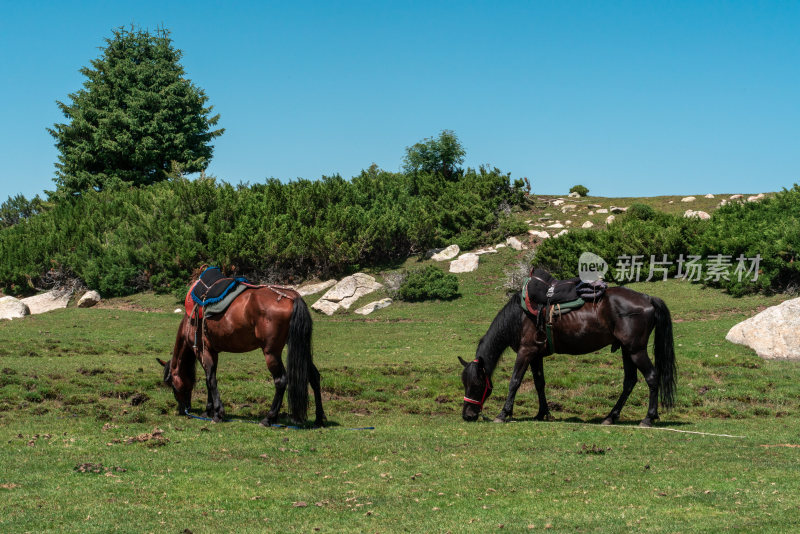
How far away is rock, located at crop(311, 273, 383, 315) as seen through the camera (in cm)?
3412

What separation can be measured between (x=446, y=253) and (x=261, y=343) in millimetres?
29568

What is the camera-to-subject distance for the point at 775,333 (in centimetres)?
2073

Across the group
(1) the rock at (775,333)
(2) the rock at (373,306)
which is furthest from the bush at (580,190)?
(1) the rock at (775,333)

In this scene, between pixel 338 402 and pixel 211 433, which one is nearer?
pixel 211 433

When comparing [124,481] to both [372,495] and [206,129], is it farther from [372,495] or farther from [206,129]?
[206,129]

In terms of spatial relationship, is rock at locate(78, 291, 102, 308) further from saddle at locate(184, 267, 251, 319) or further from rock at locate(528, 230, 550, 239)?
saddle at locate(184, 267, 251, 319)

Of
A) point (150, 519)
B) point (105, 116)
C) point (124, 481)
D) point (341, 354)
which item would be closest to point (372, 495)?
point (150, 519)

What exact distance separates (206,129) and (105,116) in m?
7.28

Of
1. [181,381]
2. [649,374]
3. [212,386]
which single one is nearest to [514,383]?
[649,374]

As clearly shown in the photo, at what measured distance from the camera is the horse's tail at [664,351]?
1278 cm

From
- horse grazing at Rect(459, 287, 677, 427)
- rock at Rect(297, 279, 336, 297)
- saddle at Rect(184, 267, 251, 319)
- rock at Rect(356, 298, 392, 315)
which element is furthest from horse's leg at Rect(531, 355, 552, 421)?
rock at Rect(297, 279, 336, 297)

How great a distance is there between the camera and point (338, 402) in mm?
15570

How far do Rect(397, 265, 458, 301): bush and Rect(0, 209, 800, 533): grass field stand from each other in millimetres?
12724

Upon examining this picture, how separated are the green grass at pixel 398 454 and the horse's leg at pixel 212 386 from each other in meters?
0.29
